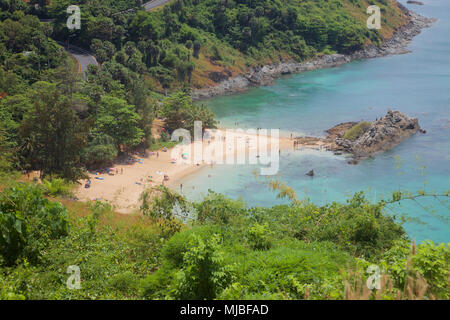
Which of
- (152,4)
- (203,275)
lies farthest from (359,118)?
(203,275)

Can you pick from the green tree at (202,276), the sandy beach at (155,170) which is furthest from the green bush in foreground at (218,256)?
the sandy beach at (155,170)

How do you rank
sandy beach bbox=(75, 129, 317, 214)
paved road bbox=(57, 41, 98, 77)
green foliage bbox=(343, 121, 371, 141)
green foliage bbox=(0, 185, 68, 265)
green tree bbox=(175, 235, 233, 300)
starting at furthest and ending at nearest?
paved road bbox=(57, 41, 98, 77) → green foliage bbox=(343, 121, 371, 141) → sandy beach bbox=(75, 129, 317, 214) → green foliage bbox=(0, 185, 68, 265) → green tree bbox=(175, 235, 233, 300)

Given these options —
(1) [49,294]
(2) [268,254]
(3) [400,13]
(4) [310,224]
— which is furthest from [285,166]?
(3) [400,13]

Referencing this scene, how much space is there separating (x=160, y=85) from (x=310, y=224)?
4617cm

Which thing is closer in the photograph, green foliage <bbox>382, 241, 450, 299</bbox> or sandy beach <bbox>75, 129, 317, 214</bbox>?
green foliage <bbox>382, 241, 450, 299</bbox>

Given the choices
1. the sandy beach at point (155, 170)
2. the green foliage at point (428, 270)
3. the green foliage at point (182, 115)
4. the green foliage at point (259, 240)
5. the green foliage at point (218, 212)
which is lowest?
the sandy beach at point (155, 170)

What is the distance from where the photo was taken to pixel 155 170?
37.3 m

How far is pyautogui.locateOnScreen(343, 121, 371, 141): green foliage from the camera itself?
1766 inches

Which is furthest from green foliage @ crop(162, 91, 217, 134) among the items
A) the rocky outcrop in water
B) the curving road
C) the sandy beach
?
the rocky outcrop in water

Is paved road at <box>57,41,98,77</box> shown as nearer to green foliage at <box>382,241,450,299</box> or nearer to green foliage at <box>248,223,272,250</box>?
green foliage at <box>248,223,272,250</box>
